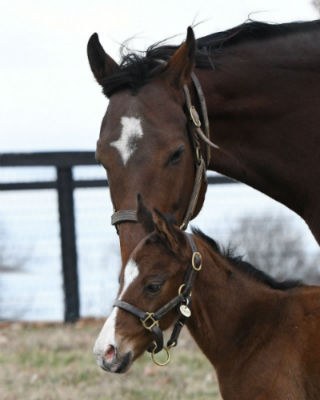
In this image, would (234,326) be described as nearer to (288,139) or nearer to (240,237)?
(288,139)

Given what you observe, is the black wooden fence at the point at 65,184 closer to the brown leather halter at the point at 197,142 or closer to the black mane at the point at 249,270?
the black mane at the point at 249,270

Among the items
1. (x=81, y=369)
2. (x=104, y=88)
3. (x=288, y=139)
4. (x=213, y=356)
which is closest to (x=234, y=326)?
(x=213, y=356)

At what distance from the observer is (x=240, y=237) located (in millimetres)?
11102

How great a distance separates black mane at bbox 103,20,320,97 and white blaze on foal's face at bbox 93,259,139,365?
76 cm

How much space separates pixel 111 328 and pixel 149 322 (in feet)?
0.71

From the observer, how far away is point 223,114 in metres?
5.55

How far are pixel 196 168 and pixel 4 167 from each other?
5953 mm

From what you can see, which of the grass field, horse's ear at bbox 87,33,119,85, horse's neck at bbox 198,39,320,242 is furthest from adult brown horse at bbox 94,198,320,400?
Result: the grass field

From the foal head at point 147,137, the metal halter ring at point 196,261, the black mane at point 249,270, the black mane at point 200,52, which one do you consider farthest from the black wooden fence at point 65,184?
the foal head at point 147,137

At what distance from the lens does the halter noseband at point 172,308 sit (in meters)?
5.32

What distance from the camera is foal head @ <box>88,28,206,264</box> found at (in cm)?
516

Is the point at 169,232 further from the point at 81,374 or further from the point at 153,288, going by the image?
the point at 81,374

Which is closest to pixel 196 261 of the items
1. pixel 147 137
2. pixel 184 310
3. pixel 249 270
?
pixel 184 310

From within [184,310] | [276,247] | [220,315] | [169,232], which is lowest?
[276,247]
